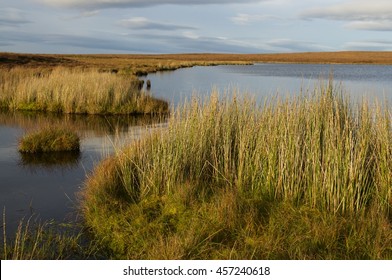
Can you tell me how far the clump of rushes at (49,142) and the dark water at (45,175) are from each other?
25 cm

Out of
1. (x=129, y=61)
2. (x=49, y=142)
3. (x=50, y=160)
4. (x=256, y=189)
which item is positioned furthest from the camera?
(x=129, y=61)

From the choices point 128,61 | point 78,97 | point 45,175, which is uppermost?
point 128,61

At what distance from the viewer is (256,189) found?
6375 mm

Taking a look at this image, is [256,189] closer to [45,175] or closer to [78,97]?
[45,175]

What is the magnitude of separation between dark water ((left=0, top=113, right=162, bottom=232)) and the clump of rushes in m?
0.25

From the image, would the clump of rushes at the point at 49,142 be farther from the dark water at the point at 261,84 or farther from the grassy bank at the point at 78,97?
the grassy bank at the point at 78,97

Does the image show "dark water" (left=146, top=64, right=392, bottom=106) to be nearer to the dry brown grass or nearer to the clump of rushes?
the clump of rushes

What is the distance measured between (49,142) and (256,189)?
6.33 m

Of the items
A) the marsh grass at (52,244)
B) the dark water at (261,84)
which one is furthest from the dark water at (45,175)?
the dark water at (261,84)

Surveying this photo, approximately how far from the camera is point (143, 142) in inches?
304

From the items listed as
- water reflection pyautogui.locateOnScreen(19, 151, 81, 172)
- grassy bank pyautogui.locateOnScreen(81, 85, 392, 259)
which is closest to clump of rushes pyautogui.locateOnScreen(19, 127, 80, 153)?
water reflection pyautogui.locateOnScreen(19, 151, 81, 172)

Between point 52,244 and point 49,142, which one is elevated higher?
point 49,142

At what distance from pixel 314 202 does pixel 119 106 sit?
13295 mm

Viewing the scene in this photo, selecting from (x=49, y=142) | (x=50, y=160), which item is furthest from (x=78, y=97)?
(x=50, y=160)
